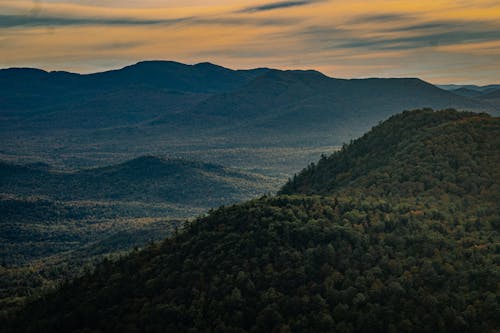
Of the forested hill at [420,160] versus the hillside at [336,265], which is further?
the forested hill at [420,160]

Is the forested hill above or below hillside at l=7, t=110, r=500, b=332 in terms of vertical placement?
above

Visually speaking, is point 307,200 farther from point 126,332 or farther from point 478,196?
point 126,332

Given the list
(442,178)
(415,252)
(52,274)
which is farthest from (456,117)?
(52,274)

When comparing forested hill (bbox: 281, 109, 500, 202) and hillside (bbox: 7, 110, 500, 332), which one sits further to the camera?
forested hill (bbox: 281, 109, 500, 202)

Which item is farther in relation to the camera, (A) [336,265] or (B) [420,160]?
(B) [420,160]
